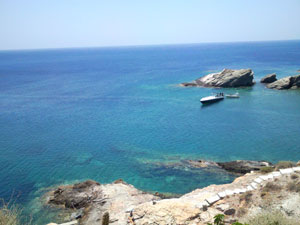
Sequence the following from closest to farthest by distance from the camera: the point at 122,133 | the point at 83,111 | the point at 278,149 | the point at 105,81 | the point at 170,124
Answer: the point at 278,149, the point at 122,133, the point at 170,124, the point at 83,111, the point at 105,81

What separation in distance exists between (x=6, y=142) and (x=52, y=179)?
16.8 metres

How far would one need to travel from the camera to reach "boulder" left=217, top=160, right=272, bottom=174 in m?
32.8

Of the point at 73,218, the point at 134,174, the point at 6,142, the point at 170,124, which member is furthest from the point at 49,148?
the point at 170,124

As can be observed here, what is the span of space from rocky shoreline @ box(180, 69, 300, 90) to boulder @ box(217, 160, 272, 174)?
53.4 m

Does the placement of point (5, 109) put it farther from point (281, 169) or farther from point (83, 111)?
point (281, 169)

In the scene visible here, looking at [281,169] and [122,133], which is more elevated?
[281,169]

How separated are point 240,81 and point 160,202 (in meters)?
71.6

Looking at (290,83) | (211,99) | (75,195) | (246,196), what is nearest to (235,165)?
(246,196)

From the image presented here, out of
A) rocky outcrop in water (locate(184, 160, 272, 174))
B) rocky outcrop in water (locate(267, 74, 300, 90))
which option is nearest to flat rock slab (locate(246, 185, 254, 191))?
rocky outcrop in water (locate(184, 160, 272, 174))

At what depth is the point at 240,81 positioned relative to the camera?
84125mm

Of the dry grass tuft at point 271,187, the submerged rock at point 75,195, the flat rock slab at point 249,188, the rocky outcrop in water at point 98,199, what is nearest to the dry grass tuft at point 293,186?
the dry grass tuft at point 271,187

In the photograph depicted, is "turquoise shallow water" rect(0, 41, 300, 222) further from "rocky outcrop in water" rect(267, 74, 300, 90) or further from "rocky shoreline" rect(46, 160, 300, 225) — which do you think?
"rocky outcrop in water" rect(267, 74, 300, 90)

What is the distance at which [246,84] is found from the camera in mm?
85000

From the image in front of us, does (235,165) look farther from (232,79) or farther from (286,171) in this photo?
(232,79)
